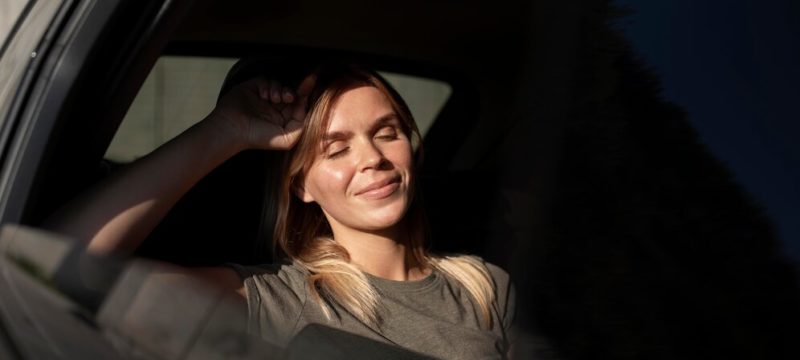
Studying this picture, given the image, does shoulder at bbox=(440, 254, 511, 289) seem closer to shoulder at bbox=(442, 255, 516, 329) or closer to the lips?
shoulder at bbox=(442, 255, 516, 329)

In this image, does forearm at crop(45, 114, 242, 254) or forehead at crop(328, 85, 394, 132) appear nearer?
forearm at crop(45, 114, 242, 254)

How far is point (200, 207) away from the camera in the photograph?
266cm

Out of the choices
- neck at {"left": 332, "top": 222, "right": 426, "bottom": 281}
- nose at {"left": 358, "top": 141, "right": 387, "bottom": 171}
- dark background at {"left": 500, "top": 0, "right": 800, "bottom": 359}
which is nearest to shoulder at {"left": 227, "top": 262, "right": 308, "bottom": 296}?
neck at {"left": 332, "top": 222, "right": 426, "bottom": 281}

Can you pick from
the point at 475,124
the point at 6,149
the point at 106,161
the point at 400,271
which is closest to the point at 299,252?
the point at 400,271

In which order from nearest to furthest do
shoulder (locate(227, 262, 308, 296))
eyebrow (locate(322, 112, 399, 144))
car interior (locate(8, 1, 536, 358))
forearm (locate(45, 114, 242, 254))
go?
car interior (locate(8, 1, 536, 358)), forearm (locate(45, 114, 242, 254)), shoulder (locate(227, 262, 308, 296)), eyebrow (locate(322, 112, 399, 144))

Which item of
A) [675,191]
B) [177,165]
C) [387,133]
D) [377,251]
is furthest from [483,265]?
[675,191]

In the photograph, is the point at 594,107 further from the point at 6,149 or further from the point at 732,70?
the point at 6,149

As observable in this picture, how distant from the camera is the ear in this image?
248 cm

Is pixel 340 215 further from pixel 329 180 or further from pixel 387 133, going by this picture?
pixel 387 133

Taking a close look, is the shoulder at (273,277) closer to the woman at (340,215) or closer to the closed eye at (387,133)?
the woman at (340,215)

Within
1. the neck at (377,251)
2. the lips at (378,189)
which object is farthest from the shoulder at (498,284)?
the lips at (378,189)

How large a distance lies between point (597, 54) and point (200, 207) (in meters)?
1.49

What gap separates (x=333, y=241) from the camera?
8.05 feet

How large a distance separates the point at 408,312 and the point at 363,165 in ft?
0.98
